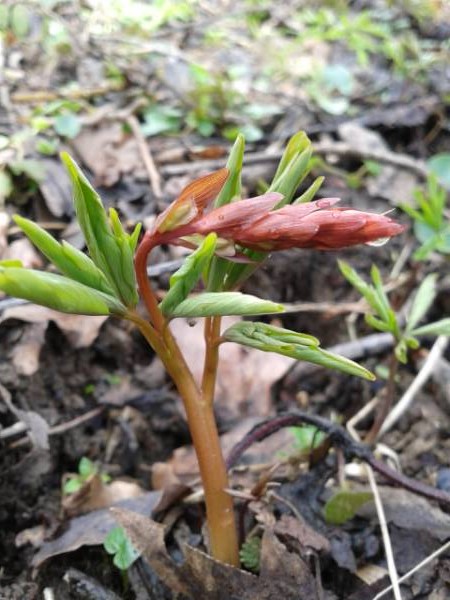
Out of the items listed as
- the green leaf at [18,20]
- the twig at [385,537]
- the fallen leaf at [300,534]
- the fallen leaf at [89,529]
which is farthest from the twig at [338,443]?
the green leaf at [18,20]

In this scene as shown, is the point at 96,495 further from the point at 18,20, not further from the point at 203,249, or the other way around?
the point at 18,20

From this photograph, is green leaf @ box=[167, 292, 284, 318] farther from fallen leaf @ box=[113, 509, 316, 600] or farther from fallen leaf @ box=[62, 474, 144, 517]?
fallen leaf @ box=[62, 474, 144, 517]

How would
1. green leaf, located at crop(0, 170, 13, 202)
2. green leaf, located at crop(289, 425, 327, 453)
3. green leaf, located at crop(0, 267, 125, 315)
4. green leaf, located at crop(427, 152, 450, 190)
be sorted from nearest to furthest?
green leaf, located at crop(0, 267, 125, 315)
green leaf, located at crop(289, 425, 327, 453)
green leaf, located at crop(0, 170, 13, 202)
green leaf, located at crop(427, 152, 450, 190)

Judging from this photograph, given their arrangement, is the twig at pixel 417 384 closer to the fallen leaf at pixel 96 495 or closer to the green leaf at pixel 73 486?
the fallen leaf at pixel 96 495

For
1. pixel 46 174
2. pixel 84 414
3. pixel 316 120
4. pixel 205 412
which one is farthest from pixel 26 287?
pixel 316 120

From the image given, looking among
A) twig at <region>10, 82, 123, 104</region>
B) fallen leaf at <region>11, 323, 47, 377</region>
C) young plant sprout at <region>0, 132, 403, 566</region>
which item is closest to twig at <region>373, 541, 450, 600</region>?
young plant sprout at <region>0, 132, 403, 566</region>

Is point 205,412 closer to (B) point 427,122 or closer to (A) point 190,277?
(A) point 190,277

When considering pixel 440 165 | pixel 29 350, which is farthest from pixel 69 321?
pixel 440 165
